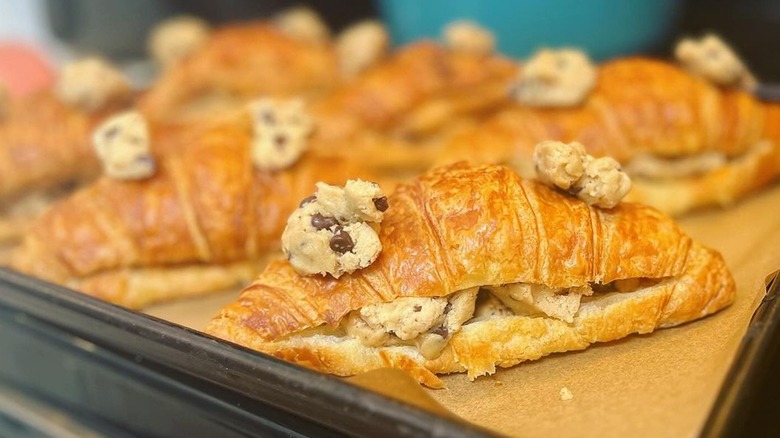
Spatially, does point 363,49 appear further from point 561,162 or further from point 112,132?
point 561,162

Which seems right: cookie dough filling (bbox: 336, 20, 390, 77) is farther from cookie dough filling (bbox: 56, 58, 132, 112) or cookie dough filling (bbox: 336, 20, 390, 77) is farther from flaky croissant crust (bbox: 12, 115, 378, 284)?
flaky croissant crust (bbox: 12, 115, 378, 284)

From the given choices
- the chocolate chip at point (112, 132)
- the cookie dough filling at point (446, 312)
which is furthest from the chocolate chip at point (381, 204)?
the chocolate chip at point (112, 132)

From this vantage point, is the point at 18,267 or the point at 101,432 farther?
the point at 18,267

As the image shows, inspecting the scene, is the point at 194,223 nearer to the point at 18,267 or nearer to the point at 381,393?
the point at 18,267

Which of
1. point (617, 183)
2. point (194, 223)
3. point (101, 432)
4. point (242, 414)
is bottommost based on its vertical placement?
point (101, 432)

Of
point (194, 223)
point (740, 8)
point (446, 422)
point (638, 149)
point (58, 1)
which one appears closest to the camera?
point (446, 422)

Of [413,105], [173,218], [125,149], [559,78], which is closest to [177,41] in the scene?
[413,105]

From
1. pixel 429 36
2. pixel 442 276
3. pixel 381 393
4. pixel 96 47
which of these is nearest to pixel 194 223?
pixel 442 276
